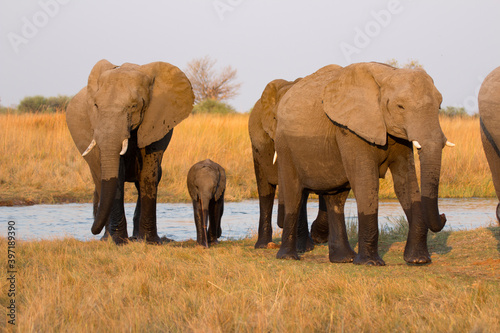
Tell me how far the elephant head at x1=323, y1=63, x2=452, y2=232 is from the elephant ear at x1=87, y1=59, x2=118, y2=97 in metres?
3.02

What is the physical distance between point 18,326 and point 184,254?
3.34m

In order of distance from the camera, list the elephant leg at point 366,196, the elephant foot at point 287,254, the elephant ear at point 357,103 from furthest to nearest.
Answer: the elephant foot at point 287,254 < the elephant leg at point 366,196 < the elephant ear at point 357,103

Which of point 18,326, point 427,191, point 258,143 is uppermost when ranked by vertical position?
point 258,143

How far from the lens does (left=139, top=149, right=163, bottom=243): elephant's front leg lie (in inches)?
371

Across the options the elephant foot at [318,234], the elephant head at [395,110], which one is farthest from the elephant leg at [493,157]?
the elephant foot at [318,234]

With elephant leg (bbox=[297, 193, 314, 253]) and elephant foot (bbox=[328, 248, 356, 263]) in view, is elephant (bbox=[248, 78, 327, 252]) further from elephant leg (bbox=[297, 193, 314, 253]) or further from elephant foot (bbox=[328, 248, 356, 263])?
elephant foot (bbox=[328, 248, 356, 263])

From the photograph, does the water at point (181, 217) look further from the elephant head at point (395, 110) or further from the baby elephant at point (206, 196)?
the elephant head at point (395, 110)

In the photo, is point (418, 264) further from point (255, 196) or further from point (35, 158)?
point (35, 158)

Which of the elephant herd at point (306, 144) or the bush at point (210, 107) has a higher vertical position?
the bush at point (210, 107)

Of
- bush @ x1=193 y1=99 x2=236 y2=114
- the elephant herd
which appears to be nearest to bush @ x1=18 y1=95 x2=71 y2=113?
bush @ x1=193 y1=99 x2=236 y2=114

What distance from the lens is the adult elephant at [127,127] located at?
28.1 ft

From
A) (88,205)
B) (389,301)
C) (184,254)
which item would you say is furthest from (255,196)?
(389,301)

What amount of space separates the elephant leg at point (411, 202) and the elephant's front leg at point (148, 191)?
3.19m

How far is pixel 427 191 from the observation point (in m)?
6.71
